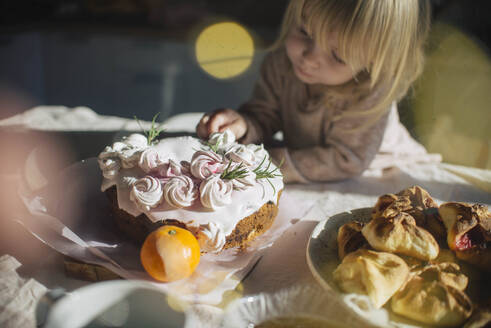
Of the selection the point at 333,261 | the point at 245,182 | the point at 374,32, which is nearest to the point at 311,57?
the point at 374,32

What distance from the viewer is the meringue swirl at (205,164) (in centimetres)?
72

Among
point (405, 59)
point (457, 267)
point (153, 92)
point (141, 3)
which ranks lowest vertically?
point (153, 92)

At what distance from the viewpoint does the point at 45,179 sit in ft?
2.93

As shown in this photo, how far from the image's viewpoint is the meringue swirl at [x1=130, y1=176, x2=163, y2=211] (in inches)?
26.8

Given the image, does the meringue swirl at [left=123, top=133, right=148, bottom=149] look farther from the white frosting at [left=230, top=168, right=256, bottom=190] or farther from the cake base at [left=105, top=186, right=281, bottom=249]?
the white frosting at [left=230, top=168, right=256, bottom=190]

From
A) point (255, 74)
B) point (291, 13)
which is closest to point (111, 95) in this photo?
point (255, 74)

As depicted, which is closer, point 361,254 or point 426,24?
point 361,254

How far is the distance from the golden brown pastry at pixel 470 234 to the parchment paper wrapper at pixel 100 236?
30 centimetres

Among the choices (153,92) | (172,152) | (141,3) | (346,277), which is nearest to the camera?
(346,277)

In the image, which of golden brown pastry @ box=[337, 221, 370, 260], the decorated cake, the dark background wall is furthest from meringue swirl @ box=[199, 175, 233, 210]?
the dark background wall

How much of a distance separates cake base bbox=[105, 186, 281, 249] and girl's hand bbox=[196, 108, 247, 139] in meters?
0.33

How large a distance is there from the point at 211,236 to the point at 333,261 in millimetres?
217

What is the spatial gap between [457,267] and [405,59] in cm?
59

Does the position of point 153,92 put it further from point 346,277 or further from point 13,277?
point 346,277
